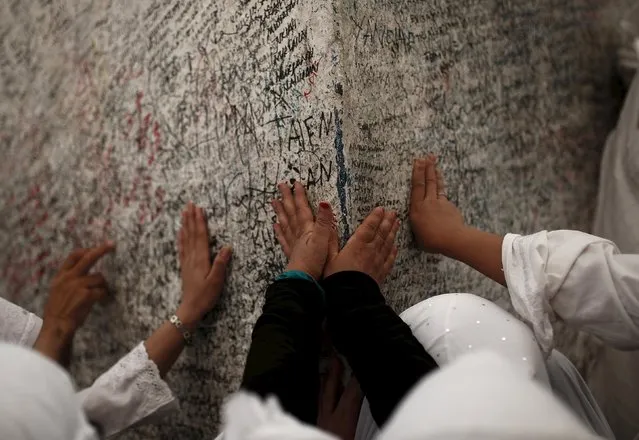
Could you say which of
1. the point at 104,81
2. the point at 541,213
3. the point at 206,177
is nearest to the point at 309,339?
the point at 206,177

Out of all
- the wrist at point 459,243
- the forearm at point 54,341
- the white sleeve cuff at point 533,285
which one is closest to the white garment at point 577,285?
the white sleeve cuff at point 533,285

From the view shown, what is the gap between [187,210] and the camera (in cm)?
108

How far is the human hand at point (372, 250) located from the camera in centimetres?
82

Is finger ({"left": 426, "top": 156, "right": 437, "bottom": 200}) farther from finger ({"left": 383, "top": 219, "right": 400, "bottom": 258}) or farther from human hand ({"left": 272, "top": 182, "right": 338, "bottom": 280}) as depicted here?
human hand ({"left": 272, "top": 182, "right": 338, "bottom": 280})

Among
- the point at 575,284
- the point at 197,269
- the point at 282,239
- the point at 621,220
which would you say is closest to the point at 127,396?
the point at 197,269

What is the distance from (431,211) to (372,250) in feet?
0.51

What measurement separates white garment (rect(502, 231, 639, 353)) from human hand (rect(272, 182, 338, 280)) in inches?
10.2

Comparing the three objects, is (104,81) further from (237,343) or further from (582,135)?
(582,135)

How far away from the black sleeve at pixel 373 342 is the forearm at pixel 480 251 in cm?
16

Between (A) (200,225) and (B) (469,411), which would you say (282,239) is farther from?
(B) (469,411)

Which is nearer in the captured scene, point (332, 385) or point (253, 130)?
point (332, 385)

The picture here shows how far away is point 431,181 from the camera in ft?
3.18

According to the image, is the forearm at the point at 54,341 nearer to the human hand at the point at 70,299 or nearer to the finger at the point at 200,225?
the human hand at the point at 70,299

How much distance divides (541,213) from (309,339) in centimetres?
73
